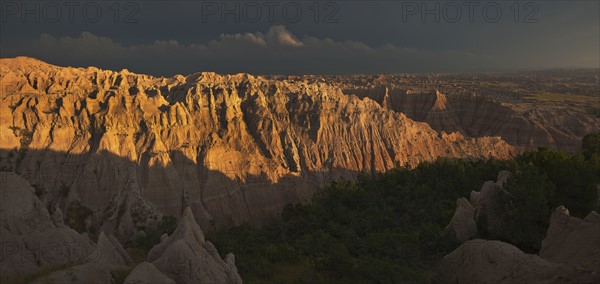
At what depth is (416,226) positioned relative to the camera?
31250 millimetres

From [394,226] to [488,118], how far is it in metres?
67.3

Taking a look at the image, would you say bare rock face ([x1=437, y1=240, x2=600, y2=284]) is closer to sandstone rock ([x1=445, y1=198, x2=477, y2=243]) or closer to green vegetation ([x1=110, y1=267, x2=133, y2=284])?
sandstone rock ([x1=445, y1=198, x2=477, y2=243])

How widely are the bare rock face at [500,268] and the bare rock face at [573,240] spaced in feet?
6.23

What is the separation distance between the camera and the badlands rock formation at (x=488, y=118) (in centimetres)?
7888

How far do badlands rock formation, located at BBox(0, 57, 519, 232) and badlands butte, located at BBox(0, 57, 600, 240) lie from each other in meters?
0.12

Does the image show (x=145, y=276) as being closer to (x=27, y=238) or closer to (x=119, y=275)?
(x=119, y=275)

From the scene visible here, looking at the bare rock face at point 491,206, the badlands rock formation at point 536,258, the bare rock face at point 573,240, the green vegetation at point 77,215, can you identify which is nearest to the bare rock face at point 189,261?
the badlands rock formation at point 536,258

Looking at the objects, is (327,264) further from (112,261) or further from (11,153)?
(11,153)

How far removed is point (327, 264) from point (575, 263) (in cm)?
1205

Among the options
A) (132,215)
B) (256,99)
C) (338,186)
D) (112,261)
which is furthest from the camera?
(256,99)

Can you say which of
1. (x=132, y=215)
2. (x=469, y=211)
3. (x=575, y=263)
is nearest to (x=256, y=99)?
(x=132, y=215)

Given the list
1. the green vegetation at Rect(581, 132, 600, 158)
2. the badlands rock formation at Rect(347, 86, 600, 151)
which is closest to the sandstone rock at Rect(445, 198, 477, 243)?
the green vegetation at Rect(581, 132, 600, 158)

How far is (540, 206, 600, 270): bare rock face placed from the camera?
1892 centimetres

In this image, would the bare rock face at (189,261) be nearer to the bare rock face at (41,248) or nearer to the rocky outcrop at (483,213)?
the bare rock face at (41,248)
